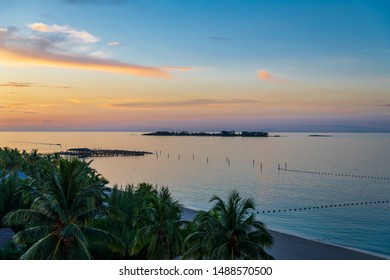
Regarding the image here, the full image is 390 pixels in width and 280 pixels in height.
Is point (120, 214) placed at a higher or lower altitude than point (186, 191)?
higher

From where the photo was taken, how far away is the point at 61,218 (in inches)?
790

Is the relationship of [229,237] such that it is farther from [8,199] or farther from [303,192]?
[303,192]

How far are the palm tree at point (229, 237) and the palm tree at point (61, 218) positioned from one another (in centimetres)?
465

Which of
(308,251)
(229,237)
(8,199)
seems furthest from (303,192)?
(229,237)

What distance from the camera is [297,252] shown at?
4034 cm

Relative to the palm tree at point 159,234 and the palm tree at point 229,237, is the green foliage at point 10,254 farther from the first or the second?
the palm tree at point 229,237

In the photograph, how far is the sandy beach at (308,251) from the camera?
3881cm

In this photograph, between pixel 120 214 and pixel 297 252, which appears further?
pixel 297 252

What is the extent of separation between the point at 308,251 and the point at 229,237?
77.2 feet

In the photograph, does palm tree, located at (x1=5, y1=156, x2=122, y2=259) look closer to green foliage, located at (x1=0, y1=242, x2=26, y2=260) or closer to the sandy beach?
green foliage, located at (x1=0, y1=242, x2=26, y2=260)
